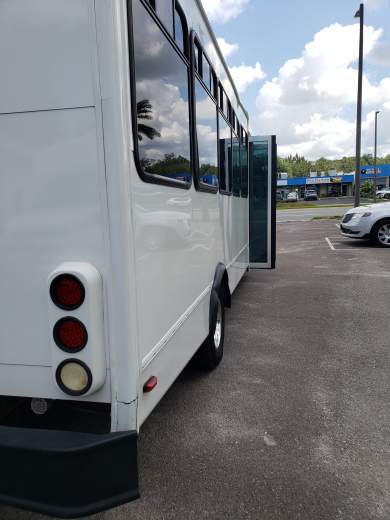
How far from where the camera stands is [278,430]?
9.85ft

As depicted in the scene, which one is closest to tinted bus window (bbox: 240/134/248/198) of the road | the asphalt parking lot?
the asphalt parking lot

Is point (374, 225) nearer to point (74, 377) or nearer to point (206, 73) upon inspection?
point (206, 73)

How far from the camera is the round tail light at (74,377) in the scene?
6.08 feet

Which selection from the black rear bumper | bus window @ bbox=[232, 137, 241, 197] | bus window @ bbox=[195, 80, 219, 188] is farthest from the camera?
bus window @ bbox=[232, 137, 241, 197]

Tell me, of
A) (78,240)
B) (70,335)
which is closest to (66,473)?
(70,335)

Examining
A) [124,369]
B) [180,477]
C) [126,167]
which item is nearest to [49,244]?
[126,167]

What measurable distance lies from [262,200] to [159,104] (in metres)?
5.36

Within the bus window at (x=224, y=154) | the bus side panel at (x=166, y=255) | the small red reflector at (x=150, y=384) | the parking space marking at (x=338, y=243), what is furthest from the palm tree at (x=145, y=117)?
the parking space marking at (x=338, y=243)

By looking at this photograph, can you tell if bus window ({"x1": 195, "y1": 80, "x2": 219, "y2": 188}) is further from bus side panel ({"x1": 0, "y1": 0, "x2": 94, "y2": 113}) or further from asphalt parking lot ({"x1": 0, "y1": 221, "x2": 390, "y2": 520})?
asphalt parking lot ({"x1": 0, "y1": 221, "x2": 390, "y2": 520})

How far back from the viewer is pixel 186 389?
12.0 feet

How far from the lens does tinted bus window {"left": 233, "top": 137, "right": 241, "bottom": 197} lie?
543 cm

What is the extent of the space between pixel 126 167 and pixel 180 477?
6.05 feet

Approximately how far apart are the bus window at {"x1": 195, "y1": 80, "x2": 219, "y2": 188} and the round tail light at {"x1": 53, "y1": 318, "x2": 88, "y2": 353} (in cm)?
175

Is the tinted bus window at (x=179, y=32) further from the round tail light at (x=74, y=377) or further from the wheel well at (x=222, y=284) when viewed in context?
the round tail light at (x=74, y=377)
